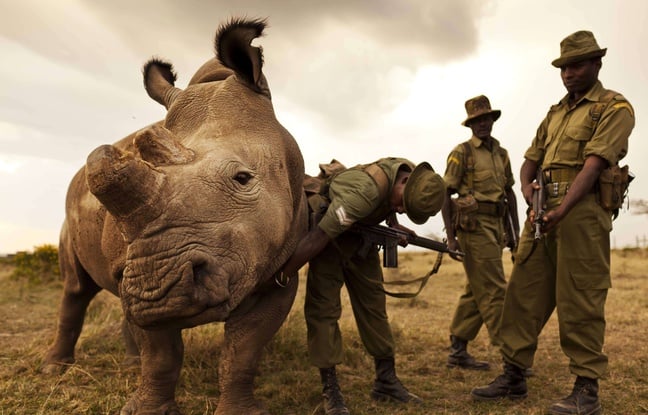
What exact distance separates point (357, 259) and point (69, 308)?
2.61 m

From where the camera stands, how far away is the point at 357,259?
413cm

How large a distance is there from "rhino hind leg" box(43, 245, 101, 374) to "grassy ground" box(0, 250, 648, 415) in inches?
6.5

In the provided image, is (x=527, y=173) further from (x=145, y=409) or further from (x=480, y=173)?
(x=145, y=409)

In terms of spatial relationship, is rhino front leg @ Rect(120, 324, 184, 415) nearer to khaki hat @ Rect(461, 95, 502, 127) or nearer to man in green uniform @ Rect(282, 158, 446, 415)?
man in green uniform @ Rect(282, 158, 446, 415)

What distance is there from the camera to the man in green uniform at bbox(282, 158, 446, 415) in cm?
348

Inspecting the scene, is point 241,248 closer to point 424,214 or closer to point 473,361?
point 424,214

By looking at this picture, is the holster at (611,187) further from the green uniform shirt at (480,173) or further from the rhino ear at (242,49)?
the rhino ear at (242,49)

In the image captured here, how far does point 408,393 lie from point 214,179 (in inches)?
94.9

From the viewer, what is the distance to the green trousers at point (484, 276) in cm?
505

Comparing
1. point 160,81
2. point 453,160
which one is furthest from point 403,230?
point 160,81

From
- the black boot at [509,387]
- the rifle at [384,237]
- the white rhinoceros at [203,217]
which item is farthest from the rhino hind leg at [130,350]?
the black boot at [509,387]

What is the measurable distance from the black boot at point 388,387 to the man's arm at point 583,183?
5.35ft

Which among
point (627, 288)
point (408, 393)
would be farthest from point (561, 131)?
point (627, 288)

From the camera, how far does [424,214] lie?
376 cm
